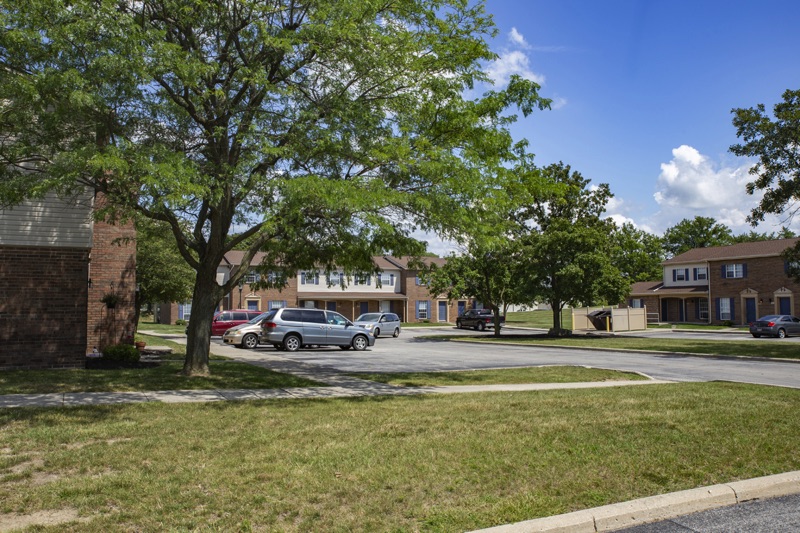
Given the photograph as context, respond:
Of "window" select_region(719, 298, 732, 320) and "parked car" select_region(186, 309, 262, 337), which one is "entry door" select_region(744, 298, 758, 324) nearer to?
"window" select_region(719, 298, 732, 320)

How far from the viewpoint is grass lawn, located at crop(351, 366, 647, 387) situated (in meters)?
14.6

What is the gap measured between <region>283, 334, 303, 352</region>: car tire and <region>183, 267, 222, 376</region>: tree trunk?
11.4 m

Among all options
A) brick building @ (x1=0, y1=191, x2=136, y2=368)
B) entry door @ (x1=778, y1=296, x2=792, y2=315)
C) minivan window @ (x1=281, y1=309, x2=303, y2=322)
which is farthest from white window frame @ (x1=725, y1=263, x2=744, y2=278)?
brick building @ (x1=0, y1=191, x2=136, y2=368)

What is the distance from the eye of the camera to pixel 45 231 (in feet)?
49.9

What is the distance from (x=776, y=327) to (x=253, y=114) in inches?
1401

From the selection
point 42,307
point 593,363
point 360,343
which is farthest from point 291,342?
point 593,363

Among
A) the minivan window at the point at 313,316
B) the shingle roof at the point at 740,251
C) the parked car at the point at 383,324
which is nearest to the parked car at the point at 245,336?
the minivan window at the point at 313,316

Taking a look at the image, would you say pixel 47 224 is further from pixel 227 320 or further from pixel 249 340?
pixel 227 320

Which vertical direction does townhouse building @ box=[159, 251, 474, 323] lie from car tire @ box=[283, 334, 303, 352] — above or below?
above

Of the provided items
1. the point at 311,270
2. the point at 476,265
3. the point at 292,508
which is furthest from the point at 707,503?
the point at 476,265

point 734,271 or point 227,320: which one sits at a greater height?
point 734,271

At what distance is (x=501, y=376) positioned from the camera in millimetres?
15711

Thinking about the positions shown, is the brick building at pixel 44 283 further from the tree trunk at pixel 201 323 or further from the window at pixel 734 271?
the window at pixel 734 271

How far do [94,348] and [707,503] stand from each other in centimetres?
1811
